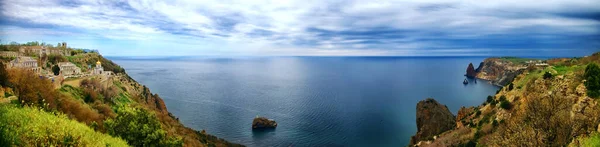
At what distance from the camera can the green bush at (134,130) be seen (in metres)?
22.1

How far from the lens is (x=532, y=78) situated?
116ft

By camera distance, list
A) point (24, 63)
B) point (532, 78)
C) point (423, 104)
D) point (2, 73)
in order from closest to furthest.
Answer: point (2, 73) → point (532, 78) → point (24, 63) → point (423, 104)

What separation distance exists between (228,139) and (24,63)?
1335 inches

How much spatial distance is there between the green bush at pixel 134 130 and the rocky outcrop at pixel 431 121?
3670cm

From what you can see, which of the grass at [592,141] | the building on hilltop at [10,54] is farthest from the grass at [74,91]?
the grass at [592,141]

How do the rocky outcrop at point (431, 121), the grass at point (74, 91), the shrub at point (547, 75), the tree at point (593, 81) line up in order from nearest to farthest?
1. the tree at point (593, 81)
2. the shrub at point (547, 75)
3. the grass at point (74, 91)
4. the rocky outcrop at point (431, 121)

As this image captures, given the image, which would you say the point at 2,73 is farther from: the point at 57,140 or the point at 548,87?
the point at 548,87

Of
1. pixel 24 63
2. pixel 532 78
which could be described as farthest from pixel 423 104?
pixel 24 63

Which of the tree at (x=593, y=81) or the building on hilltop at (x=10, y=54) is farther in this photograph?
the building on hilltop at (x=10, y=54)

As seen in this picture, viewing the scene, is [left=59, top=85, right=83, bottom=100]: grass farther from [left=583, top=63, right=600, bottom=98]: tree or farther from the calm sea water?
[left=583, top=63, right=600, bottom=98]: tree

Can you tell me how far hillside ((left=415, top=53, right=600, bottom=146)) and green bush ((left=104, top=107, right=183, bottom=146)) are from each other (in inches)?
857

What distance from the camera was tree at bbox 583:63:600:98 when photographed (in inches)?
996

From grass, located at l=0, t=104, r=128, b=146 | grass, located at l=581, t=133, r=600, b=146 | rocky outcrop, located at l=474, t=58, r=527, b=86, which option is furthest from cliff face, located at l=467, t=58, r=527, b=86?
grass, located at l=0, t=104, r=128, b=146

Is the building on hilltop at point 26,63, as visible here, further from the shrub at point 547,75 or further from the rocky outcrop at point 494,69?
the rocky outcrop at point 494,69
